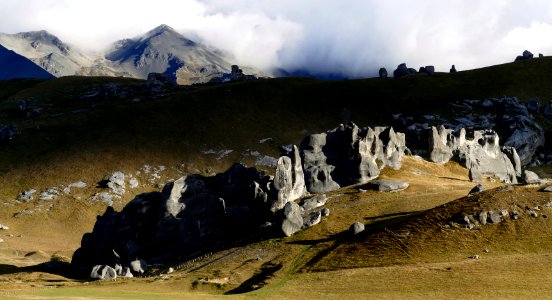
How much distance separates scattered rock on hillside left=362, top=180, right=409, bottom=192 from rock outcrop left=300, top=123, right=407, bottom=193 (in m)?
6.11

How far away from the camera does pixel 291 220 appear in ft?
251

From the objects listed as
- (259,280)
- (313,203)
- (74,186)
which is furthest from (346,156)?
(74,186)

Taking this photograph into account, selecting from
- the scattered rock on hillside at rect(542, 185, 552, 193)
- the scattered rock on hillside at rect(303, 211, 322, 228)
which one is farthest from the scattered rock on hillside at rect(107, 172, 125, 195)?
the scattered rock on hillside at rect(542, 185, 552, 193)

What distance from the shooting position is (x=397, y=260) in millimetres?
61781

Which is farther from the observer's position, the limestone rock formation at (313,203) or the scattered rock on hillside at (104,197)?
the scattered rock on hillside at (104,197)

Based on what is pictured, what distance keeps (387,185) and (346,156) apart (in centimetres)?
1330

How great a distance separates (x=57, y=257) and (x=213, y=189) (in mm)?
32752

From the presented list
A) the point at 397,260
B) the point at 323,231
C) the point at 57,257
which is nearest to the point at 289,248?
the point at 323,231

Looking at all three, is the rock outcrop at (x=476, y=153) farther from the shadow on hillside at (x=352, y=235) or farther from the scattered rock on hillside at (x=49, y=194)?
the scattered rock on hillside at (x=49, y=194)

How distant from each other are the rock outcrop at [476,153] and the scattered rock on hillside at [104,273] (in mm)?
67417

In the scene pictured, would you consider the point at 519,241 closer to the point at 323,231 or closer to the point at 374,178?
the point at 323,231

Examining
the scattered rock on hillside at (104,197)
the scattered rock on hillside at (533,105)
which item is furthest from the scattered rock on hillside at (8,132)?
the scattered rock on hillside at (533,105)

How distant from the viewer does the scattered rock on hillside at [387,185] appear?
8788 centimetres

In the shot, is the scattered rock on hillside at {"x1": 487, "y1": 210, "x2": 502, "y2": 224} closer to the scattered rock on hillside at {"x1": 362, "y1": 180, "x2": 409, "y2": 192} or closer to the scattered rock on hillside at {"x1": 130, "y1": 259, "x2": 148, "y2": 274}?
the scattered rock on hillside at {"x1": 362, "y1": 180, "x2": 409, "y2": 192}
